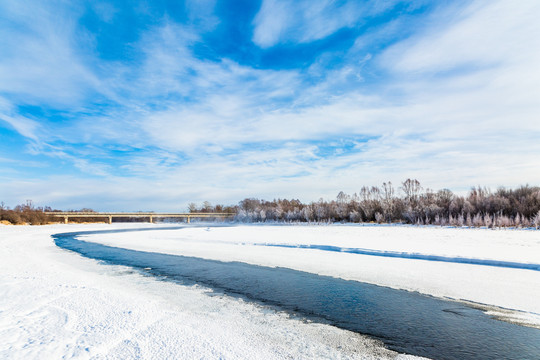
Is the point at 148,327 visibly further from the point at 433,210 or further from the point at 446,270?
the point at 433,210

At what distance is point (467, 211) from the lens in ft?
88.3

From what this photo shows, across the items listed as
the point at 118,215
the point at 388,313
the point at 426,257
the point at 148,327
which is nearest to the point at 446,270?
the point at 426,257

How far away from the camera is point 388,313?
217 inches

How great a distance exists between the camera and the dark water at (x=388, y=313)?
4074mm

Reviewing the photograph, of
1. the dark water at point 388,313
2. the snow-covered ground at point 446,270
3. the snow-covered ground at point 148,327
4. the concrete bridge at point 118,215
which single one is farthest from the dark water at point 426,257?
the concrete bridge at point 118,215

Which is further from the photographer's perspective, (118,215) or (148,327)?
(118,215)

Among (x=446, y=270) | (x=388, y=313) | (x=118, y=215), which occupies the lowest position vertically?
(x=388, y=313)

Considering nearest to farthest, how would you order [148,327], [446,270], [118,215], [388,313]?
[148,327] < [388,313] < [446,270] < [118,215]

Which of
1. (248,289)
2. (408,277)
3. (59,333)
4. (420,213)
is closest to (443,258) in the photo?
(408,277)

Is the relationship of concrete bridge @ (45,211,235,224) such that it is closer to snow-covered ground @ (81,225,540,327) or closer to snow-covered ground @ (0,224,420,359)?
snow-covered ground @ (81,225,540,327)

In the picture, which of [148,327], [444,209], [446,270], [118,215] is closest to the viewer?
[148,327]

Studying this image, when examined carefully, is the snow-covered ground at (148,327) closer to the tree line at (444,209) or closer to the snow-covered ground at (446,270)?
the snow-covered ground at (446,270)

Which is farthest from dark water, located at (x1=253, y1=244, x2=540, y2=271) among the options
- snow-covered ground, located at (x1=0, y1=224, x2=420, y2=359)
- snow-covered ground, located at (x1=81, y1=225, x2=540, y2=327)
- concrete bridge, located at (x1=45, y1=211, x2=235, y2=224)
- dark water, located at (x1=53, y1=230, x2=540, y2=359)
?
concrete bridge, located at (x1=45, y1=211, x2=235, y2=224)

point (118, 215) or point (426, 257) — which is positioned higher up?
point (118, 215)
